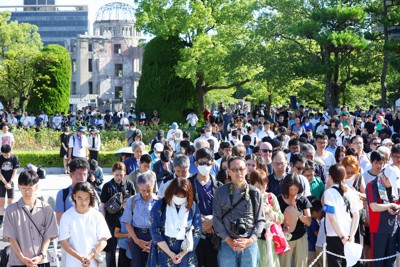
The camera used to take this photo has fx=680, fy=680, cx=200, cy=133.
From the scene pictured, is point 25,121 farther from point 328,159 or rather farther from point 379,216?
point 379,216

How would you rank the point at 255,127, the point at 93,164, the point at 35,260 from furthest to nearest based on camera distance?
the point at 255,127
the point at 93,164
the point at 35,260

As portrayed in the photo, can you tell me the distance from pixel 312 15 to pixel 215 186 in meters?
19.9

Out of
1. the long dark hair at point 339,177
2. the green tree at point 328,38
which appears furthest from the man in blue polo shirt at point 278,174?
the green tree at point 328,38

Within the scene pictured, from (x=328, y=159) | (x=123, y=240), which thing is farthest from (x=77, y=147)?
(x=123, y=240)

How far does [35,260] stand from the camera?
687 cm

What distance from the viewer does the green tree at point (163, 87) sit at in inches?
1255

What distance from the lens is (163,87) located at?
1268 inches

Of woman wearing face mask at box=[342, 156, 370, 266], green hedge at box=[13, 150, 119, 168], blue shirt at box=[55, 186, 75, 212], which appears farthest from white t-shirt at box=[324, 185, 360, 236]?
green hedge at box=[13, 150, 119, 168]

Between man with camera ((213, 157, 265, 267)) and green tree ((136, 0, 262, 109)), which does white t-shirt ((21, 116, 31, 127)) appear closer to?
green tree ((136, 0, 262, 109))

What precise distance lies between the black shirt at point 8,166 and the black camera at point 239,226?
21.1 feet

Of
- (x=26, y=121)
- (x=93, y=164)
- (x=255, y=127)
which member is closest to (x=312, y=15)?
(x=255, y=127)

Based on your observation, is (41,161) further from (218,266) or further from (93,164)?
(218,266)

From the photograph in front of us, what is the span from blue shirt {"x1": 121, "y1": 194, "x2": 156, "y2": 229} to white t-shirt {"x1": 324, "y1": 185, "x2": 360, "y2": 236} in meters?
1.98

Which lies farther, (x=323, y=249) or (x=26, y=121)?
(x=26, y=121)
